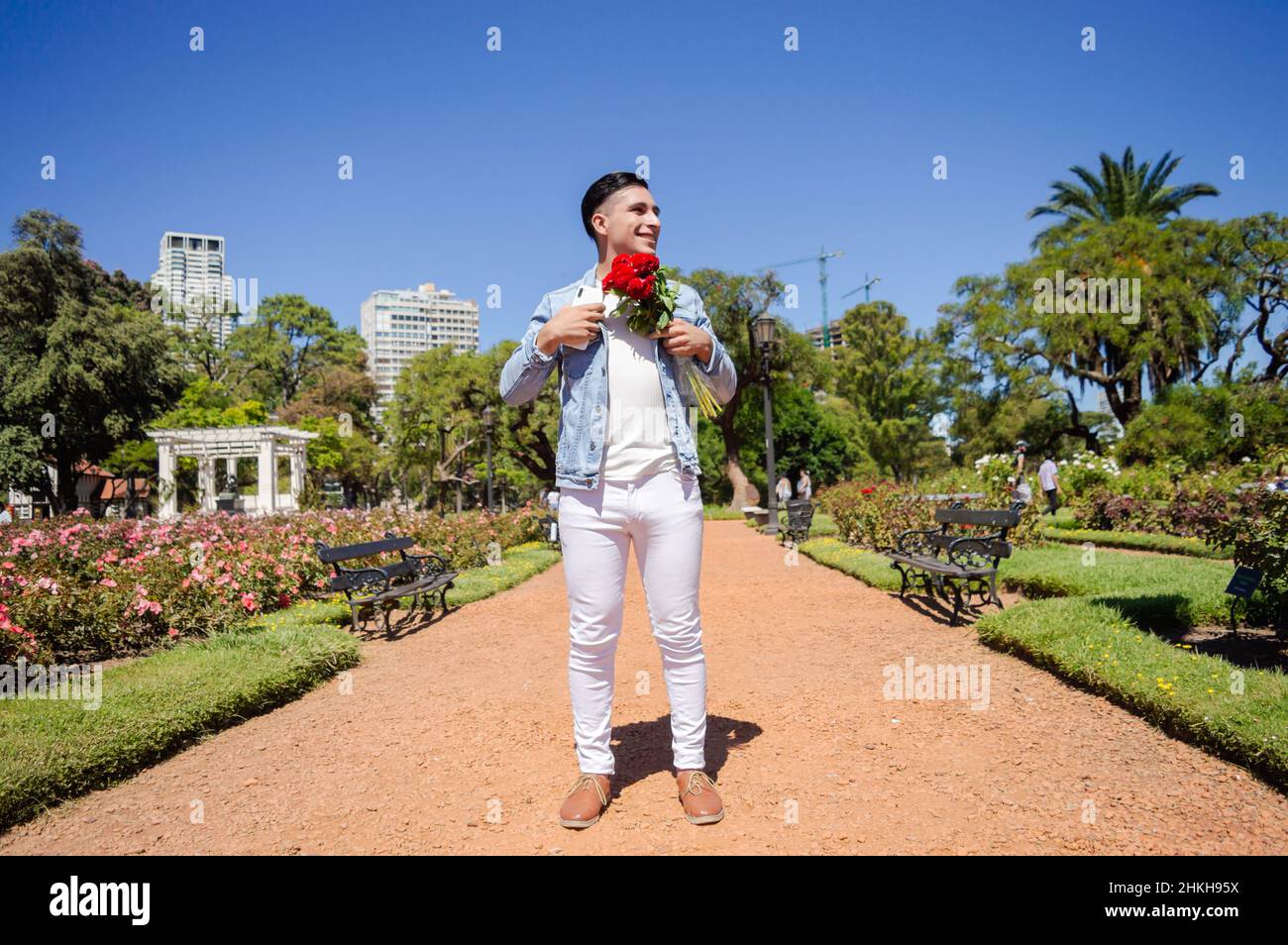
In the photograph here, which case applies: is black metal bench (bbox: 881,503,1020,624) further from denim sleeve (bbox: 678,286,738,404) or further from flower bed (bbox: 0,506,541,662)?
flower bed (bbox: 0,506,541,662)

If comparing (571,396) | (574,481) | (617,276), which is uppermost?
(617,276)

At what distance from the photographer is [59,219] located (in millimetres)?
26422

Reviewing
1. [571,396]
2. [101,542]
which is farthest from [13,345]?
[571,396]

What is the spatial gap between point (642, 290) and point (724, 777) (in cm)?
186

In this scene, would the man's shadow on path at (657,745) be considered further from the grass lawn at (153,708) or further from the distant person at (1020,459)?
the distant person at (1020,459)

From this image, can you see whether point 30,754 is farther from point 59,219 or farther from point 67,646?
point 59,219

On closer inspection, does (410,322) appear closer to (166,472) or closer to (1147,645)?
(166,472)

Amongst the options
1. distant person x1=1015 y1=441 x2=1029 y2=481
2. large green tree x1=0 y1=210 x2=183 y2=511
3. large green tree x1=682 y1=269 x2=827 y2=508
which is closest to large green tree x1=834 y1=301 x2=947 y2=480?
large green tree x1=682 y1=269 x2=827 y2=508

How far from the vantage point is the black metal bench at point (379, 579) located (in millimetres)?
6496

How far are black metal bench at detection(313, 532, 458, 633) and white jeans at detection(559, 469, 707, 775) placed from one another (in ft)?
14.7

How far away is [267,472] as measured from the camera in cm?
2395

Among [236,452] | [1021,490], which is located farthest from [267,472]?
[1021,490]
